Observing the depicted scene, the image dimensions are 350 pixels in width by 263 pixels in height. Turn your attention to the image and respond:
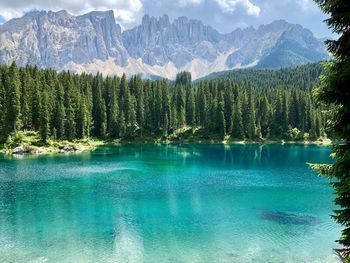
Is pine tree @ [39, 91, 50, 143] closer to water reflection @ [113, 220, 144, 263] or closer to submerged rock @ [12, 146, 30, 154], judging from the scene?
submerged rock @ [12, 146, 30, 154]

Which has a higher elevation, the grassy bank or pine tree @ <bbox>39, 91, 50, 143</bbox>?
pine tree @ <bbox>39, 91, 50, 143</bbox>

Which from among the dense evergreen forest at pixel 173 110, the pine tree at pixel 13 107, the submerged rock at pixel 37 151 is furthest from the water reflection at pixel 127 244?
the dense evergreen forest at pixel 173 110

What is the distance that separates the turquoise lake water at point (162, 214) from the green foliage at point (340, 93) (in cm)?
2098

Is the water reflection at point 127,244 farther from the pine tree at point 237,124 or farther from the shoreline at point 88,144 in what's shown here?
the pine tree at point 237,124

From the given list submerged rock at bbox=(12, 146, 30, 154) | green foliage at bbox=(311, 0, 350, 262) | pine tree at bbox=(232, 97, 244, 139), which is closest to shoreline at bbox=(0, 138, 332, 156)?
submerged rock at bbox=(12, 146, 30, 154)

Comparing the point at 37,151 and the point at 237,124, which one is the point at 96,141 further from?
the point at 237,124

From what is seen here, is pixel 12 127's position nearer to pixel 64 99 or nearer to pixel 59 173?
pixel 64 99

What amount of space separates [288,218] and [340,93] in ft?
118

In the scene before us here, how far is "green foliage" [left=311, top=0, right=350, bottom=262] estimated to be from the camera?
1397 cm

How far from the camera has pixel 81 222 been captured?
44.2m

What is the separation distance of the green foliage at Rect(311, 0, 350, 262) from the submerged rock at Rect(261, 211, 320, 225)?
31873 mm

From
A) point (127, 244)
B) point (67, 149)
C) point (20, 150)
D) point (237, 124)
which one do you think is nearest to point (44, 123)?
point (67, 149)

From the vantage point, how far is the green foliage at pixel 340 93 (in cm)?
1397

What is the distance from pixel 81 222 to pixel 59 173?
3691cm
